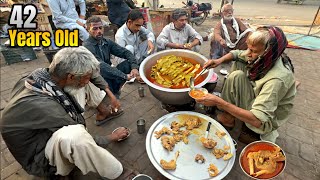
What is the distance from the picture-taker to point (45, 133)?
1903mm

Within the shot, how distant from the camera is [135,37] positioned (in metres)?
4.40

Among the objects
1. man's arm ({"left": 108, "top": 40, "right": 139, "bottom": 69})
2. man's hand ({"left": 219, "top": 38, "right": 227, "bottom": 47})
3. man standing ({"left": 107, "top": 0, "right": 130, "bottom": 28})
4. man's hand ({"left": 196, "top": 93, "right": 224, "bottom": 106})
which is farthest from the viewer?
man standing ({"left": 107, "top": 0, "right": 130, "bottom": 28})

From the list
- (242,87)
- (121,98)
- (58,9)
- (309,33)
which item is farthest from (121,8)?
(309,33)

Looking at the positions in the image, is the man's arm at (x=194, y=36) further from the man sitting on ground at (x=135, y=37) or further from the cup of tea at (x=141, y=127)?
the cup of tea at (x=141, y=127)

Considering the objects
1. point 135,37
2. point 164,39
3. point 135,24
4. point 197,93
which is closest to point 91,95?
point 197,93

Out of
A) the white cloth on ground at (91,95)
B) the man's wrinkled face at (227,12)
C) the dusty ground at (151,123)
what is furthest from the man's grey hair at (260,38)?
the man's wrinkled face at (227,12)

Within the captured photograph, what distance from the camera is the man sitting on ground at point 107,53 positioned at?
3.45 m

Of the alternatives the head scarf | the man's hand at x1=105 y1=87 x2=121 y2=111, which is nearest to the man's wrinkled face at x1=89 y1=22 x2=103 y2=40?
the man's hand at x1=105 y1=87 x2=121 y2=111

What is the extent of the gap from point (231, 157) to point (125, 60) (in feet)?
9.20

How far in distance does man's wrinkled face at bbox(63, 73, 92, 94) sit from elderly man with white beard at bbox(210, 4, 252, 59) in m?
3.79

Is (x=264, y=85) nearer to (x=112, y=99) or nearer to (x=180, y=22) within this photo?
(x=112, y=99)

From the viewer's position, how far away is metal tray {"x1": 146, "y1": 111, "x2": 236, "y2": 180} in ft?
6.94

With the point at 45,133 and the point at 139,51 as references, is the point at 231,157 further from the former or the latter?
the point at 139,51

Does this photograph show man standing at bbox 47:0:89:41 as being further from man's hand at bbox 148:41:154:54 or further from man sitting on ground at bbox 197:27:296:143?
man sitting on ground at bbox 197:27:296:143
